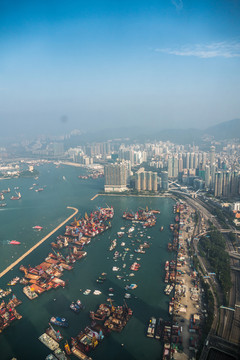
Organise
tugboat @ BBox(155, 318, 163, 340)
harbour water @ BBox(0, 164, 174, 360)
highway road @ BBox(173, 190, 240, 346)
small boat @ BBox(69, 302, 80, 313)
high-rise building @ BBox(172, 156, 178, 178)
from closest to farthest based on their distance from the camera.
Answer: highway road @ BBox(173, 190, 240, 346), harbour water @ BBox(0, 164, 174, 360), tugboat @ BBox(155, 318, 163, 340), small boat @ BBox(69, 302, 80, 313), high-rise building @ BBox(172, 156, 178, 178)

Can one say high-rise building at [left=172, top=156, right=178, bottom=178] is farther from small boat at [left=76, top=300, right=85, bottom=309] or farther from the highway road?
small boat at [left=76, top=300, right=85, bottom=309]

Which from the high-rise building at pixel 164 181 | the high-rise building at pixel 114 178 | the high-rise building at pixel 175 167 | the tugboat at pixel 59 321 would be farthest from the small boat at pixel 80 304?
the high-rise building at pixel 175 167

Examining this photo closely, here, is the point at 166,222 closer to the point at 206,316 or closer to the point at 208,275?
the point at 208,275

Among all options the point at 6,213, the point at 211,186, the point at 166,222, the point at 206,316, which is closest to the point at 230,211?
the point at 166,222

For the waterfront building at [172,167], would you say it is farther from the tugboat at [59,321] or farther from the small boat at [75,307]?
the tugboat at [59,321]

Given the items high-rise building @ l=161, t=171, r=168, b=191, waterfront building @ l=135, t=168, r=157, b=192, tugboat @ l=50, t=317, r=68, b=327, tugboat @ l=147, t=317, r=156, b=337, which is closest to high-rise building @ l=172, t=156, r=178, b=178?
high-rise building @ l=161, t=171, r=168, b=191
